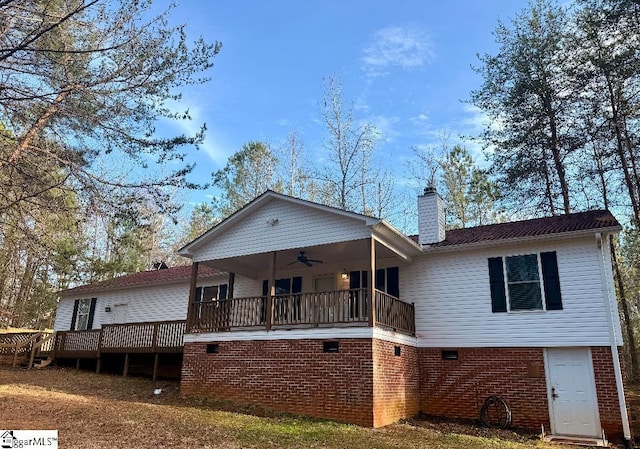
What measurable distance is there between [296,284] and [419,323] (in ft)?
13.6

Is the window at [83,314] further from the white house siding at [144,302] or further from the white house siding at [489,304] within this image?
the white house siding at [489,304]

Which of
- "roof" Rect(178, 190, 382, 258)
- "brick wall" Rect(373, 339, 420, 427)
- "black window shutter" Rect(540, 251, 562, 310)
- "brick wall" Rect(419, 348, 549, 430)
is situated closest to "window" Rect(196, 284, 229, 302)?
"roof" Rect(178, 190, 382, 258)

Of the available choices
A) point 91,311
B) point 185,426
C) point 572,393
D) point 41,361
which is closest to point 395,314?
point 572,393

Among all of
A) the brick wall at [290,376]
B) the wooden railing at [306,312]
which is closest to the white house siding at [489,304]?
the wooden railing at [306,312]

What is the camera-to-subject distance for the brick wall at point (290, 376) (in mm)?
10234

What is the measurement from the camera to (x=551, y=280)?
11367 mm

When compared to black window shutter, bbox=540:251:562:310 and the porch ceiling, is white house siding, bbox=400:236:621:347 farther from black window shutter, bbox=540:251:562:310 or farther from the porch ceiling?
the porch ceiling

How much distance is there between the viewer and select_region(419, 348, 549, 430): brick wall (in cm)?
1101

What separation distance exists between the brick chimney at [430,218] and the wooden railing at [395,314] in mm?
2060

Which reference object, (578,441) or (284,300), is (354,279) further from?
(578,441)

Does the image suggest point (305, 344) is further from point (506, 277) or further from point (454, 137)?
point (454, 137)

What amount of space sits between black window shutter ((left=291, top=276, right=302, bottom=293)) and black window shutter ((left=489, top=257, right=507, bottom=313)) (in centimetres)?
578

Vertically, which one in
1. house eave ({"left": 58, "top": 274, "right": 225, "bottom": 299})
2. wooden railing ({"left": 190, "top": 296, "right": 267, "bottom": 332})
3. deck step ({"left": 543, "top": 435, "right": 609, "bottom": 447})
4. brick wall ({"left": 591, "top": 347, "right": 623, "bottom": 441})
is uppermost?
house eave ({"left": 58, "top": 274, "right": 225, "bottom": 299})

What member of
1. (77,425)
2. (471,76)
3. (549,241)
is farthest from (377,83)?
(77,425)
